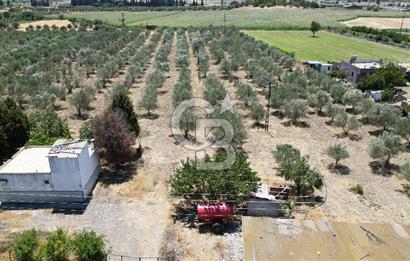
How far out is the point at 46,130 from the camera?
3009cm

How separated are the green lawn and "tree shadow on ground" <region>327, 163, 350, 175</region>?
4567cm

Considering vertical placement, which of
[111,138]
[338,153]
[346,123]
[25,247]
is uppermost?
[111,138]

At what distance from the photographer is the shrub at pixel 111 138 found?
26.0 meters

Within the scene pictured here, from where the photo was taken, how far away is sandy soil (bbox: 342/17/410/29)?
4722 inches

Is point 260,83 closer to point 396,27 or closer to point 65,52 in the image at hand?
point 65,52

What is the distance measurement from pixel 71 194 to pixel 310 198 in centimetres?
1474

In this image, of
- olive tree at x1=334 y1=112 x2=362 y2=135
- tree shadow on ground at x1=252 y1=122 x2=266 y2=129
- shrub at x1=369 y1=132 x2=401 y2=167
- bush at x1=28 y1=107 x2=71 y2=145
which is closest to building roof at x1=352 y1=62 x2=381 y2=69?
olive tree at x1=334 y1=112 x2=362 y2=135

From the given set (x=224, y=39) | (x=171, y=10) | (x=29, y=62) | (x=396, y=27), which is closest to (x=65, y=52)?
(x=29, y=62)

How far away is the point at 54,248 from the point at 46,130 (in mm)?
14307

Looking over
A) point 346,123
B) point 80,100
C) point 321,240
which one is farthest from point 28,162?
point 346,123

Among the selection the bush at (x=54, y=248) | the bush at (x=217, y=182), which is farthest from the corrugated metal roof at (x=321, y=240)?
the bush at (x=54, y=248)

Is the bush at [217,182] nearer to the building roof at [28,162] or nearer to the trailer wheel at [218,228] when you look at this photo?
the trailer wheel at [218,228]

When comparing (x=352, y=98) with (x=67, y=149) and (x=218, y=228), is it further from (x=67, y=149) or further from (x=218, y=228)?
(x=67, y=149)

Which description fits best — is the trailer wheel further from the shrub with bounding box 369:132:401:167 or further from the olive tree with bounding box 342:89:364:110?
the olive tree with bounding box 342:89:364:110
